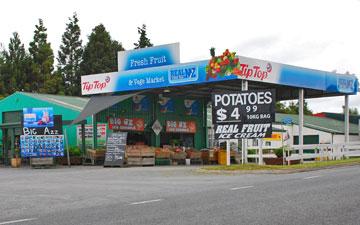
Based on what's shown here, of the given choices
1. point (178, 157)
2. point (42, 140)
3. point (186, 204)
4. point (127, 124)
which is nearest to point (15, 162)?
point (42, 140)

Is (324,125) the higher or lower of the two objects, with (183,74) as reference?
lower

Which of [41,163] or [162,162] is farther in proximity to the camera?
[162,162]

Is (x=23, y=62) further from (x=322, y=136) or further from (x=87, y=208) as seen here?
(x=87, y=208)

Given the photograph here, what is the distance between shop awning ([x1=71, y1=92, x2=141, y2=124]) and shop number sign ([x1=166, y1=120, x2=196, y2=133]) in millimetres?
4853

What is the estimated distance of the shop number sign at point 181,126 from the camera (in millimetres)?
36344

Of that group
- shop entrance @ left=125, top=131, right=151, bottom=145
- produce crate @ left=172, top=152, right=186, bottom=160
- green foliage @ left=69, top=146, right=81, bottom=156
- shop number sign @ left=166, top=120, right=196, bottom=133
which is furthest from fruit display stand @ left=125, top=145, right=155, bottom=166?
shop number sign @ left=166, top=120, right=196, bottom=133

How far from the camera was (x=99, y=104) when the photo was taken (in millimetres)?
31672

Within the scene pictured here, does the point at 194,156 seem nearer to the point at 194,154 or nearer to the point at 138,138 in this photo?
the point at 194,154

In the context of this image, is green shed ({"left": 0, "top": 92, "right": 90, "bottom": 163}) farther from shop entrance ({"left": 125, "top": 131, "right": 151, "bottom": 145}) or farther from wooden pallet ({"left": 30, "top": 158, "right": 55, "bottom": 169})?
wooden pallet ({"left": 30, "top": 158, "right": 55, "bottom": 169})

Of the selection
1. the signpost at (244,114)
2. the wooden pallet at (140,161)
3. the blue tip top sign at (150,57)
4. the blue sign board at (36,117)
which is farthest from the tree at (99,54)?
the signpost at (244,114)

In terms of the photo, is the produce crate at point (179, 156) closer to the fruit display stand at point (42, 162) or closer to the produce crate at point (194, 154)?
the produce crate at point (194, 154)

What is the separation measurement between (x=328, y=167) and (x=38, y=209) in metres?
17.1

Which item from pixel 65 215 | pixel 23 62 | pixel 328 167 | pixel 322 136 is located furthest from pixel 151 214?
pixel 23 62

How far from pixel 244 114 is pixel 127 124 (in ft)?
36.9
